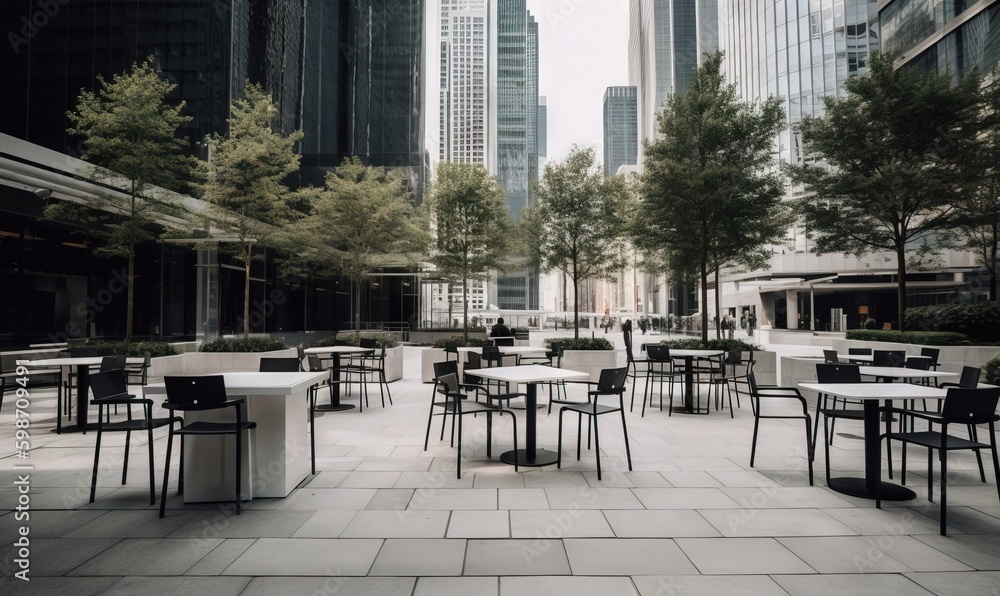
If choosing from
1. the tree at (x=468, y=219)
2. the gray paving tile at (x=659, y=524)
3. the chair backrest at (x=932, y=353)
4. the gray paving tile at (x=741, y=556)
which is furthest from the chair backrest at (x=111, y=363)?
the chair backrest at (x=932, y=353)

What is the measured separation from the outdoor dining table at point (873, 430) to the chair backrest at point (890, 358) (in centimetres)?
416

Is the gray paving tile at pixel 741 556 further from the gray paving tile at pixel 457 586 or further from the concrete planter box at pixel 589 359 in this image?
the concrete planter box at pixel 589 359

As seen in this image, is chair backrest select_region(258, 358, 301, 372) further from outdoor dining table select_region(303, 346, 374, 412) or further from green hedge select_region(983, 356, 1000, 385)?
green hedge select_region(983, 356, 1000, 385)

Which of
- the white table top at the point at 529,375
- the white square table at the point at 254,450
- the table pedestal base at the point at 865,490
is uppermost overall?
the white table top at the point at 529,375

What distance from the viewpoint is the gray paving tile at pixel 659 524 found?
3.75 m

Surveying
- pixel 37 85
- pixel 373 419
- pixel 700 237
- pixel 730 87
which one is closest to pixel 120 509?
pixel 373 419

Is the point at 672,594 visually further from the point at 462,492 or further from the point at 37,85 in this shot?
the point at 37,85

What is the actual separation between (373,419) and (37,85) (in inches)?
658

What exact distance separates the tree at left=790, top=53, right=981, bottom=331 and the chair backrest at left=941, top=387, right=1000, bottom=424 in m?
11.9

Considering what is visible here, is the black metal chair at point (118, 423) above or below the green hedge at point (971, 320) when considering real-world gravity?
below

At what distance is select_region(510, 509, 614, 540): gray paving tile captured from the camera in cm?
373

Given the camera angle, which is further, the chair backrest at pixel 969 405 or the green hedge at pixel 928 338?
the green hedge at pixel 928 338

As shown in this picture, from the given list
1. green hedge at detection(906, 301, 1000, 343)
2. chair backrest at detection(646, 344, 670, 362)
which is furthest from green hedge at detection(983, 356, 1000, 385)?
chair backrest at detection(646, 344, 670, 362)

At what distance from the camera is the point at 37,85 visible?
15.7 meters
